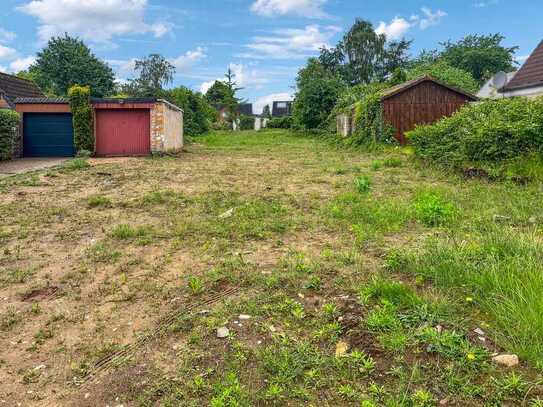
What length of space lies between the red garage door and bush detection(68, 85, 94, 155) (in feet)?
1.90

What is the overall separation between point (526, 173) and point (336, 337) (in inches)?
275

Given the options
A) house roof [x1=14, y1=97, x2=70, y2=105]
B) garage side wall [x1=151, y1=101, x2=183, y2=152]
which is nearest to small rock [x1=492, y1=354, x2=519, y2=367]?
garage side wall [x1=151, y1=101, x2=183, y2=152]

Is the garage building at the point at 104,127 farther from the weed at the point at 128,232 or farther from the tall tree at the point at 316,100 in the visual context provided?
the tall tree at the point at 316,100

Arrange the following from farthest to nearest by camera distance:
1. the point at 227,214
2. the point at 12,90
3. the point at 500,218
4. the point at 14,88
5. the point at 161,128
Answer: the point at 14,88, the point at 12,90, the point at 161,128, the point at 227,214, the point at 500,218

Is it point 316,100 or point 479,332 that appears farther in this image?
point 316,100

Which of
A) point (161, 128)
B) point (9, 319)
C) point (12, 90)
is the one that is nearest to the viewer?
point (9, 319)

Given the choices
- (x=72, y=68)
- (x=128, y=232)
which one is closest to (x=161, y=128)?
(x=128, y=232)

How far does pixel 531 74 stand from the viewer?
46.9 feet

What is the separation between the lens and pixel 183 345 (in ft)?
8.16

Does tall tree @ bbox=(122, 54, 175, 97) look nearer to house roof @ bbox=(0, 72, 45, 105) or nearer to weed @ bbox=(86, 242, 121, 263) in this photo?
house roof @ bbox=(0, 72, 45, 105)

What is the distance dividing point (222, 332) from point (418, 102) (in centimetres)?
1780

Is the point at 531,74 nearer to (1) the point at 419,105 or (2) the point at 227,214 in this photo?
(1) the point at 419,105

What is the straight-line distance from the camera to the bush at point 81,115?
1587 centimetres

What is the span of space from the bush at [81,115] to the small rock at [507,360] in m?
16.9
